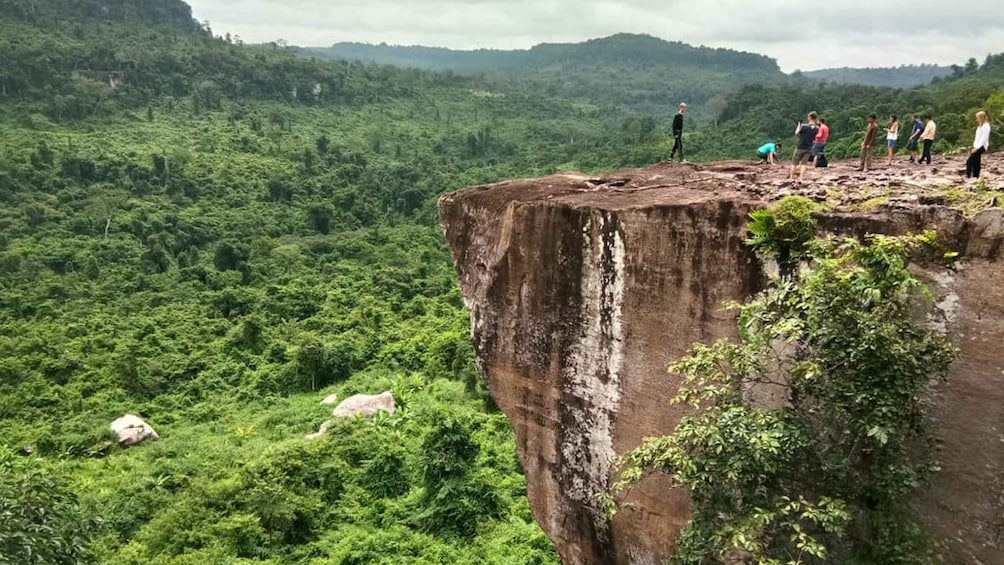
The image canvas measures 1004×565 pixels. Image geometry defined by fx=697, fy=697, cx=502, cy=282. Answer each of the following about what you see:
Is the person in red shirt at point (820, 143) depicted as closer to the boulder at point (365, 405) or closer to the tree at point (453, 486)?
the tree at point (453, 486)

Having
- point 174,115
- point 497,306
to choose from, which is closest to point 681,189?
point 497,306

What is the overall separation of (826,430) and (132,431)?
2300 centimetres

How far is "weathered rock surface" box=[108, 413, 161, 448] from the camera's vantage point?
2209 centimetres

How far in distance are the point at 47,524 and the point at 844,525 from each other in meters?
8.14

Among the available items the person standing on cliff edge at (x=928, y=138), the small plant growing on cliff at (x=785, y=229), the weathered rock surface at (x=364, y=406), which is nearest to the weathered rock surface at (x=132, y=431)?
the weathered rock surface at (x=364, y=406)

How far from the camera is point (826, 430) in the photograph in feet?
14.8

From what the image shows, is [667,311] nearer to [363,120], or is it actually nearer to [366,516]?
[366,516]

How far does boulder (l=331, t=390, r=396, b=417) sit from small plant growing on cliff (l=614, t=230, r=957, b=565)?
18.6 metres

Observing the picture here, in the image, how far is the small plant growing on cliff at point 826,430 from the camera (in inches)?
160

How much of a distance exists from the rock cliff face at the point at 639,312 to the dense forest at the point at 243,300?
5.47 m

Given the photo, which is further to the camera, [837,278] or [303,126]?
[303,126]

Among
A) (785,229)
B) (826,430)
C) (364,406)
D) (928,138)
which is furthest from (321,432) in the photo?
(826,430)

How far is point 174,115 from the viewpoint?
6538cm

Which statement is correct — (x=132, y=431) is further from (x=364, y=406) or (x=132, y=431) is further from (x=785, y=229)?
(x=785, y=229)
